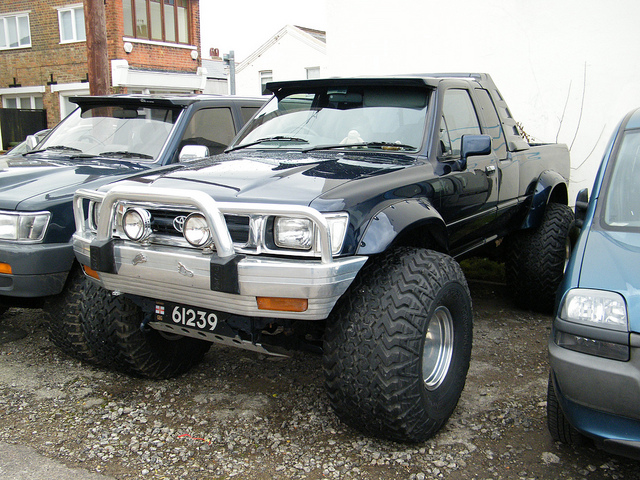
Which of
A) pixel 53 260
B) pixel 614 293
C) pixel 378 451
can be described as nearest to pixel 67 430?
pixel 53 260

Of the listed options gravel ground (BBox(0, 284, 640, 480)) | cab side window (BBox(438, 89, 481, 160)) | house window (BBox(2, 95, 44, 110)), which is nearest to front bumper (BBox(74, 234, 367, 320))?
gravel ground (BBox(0, 284, 640, 480))

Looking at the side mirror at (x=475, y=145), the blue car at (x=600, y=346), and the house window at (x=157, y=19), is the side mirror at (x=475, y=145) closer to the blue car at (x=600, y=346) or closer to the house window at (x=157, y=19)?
the blue car at (x=600, y=346)

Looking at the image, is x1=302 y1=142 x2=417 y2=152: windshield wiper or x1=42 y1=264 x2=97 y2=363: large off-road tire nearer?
x1=302 y1=142 x2=417 y2=152: windshield wiper

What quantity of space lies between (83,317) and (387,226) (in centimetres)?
199

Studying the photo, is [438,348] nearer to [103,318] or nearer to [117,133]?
[103,318]

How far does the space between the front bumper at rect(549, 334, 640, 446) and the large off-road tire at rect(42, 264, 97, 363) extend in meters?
2.91

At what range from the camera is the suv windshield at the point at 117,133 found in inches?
192

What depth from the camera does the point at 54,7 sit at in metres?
21.3

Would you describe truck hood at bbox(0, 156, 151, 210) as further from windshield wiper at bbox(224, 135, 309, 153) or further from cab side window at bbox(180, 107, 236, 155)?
windshield wiper at bbox(224, 135, 309, 153)

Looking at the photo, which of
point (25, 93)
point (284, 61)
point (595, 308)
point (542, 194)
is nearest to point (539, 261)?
point (542, 194)

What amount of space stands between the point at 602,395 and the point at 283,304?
1.35 meters

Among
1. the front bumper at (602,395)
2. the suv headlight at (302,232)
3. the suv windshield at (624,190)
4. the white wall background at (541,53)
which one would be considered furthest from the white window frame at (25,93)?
the front bumper at (602,395)

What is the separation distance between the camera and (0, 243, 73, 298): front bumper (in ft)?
12.3

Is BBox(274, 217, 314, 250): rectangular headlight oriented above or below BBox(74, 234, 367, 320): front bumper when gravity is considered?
above
